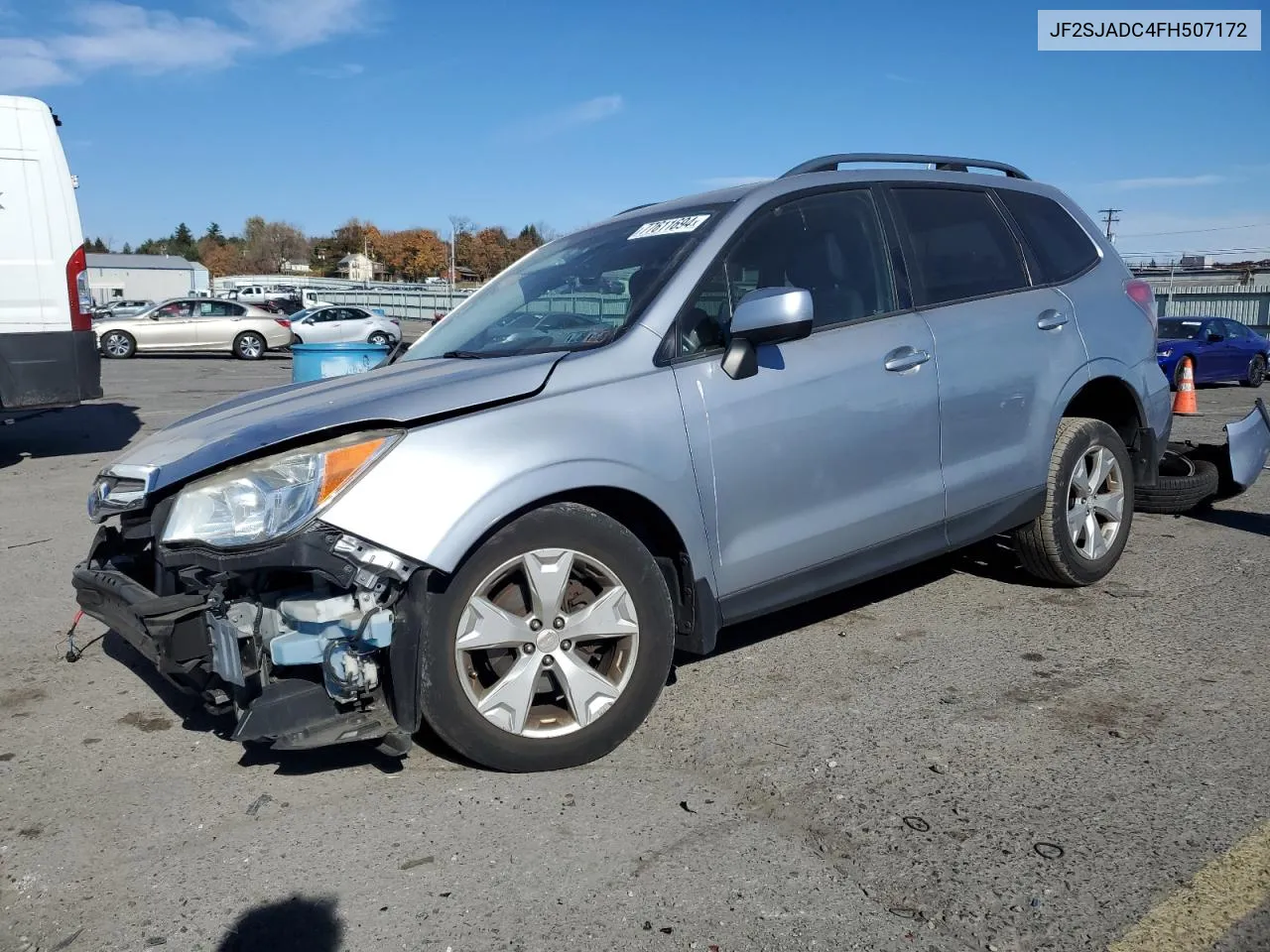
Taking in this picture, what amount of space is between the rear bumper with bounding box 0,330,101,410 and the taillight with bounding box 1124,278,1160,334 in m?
8.13

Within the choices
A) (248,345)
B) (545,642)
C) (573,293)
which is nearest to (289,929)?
(545,642)

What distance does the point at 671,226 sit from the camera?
3.99 m

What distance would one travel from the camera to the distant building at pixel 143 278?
87500mm

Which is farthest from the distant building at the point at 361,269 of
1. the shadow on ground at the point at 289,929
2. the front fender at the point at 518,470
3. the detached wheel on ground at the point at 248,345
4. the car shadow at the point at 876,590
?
the shadow on ground at the point at 289,929

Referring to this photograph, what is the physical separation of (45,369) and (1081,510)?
8.15m

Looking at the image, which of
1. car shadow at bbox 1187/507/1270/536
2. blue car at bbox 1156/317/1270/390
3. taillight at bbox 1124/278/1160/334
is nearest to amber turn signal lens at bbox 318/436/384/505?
taillight at bbox 1124/278/1160/334

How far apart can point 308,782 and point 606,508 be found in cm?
123

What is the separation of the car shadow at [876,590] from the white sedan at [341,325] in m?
24.9

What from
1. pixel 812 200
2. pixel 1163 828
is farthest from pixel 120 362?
pixel 1163 828

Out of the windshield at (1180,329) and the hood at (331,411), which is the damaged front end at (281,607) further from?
the windshield at (1180,329)

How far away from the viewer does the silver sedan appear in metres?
26.2

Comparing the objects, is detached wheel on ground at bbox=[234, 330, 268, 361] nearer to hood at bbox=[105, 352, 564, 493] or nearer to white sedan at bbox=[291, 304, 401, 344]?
white sedan at bbox=[291, 304, 401, 344]

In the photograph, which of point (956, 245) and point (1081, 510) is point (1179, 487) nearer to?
point (1081, 510)

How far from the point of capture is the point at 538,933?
2396 mm
